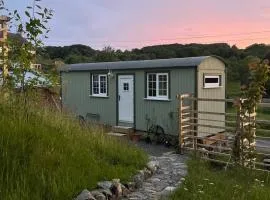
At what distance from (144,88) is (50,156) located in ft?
32.3

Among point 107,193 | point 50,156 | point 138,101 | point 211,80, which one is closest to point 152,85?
point 138,101

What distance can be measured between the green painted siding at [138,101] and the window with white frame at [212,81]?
0.74 meters

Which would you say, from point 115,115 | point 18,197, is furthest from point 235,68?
point 18,197

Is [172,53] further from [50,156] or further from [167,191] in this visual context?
[50,156]

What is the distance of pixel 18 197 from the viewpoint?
4.38 m

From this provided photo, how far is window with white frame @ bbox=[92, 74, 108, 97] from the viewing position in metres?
16.5

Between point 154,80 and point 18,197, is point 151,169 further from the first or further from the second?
point 154,80

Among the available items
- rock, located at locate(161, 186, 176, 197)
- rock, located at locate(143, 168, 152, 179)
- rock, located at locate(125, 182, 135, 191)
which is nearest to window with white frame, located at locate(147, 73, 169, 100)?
rock, located at locate(143, 168, 152, 179)

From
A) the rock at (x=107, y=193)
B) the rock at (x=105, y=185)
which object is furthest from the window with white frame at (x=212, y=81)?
the rock at (x=107, y=193)

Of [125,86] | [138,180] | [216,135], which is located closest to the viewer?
[138,180]

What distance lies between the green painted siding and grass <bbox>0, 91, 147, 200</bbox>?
4.99 m

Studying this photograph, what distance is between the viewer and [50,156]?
5.23m

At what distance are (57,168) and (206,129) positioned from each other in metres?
9.66

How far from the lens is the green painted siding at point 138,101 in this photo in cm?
1365
